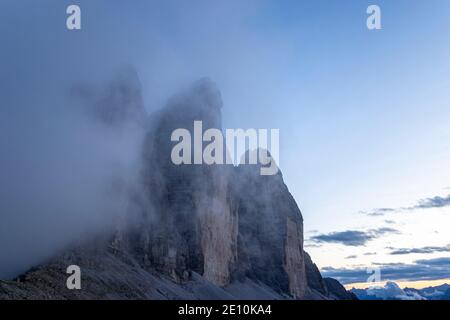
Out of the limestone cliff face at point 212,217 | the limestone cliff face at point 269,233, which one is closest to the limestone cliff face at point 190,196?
the limestone cliff face at point 212,217

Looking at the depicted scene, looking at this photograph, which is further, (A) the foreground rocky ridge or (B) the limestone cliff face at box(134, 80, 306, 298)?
(B) the limestone cliff face at box(134, 80, 306, 298)

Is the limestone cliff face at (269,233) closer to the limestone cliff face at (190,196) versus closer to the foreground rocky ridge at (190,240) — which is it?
the foreground rocky ridge at (190,240)

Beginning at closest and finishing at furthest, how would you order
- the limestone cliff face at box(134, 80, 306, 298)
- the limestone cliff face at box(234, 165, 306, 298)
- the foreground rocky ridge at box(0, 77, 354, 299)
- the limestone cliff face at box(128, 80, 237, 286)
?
the foreground rocky ridge at box(0, 77, 354, 299) < the limestone cliff face at box(128, 80, 237, 286) < the limestone cliff face at box(134, 80, 306, 298) < the limestone cliff face at box(234, 165, 306, 298)

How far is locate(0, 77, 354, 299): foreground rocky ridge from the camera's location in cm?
7212

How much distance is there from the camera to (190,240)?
125938 mm

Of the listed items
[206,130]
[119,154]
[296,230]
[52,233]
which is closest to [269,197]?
[296,230]

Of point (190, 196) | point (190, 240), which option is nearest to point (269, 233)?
point (190, 196)

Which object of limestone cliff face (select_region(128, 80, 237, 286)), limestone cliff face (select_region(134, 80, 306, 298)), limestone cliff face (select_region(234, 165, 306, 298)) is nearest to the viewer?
limestone cliff face (select_region(128, 80, 237, 286))

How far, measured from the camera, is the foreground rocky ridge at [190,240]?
7212cm

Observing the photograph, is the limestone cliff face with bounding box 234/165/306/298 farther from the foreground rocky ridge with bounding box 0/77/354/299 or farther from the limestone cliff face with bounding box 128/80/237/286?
the limestone cliff face with bounding box 128/80/237/286

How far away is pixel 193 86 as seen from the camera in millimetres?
148250

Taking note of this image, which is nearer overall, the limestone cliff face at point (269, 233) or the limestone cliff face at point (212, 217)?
the limestone cliff face at point (212, 217)

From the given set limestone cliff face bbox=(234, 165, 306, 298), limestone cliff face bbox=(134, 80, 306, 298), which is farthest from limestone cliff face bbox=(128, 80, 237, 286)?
limestone cliff face bbox=(234, 165, 306, 298)
